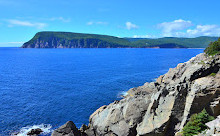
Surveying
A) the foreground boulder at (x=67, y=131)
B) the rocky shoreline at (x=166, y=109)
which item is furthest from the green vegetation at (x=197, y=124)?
the foreground boulder at (x=67, y=131)

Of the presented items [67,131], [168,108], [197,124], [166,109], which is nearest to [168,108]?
[168,108]

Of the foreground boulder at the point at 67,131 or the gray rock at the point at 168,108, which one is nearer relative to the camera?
the gray rock at the point at 168,108

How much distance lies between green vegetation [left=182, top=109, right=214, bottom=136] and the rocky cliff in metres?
1.36

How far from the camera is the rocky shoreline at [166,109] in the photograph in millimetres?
26266

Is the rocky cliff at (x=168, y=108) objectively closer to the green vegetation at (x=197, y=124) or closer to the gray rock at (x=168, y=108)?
the gray rock at (x=168, y=108)

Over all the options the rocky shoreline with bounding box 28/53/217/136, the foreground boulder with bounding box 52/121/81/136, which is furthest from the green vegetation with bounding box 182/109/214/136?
the foreground boulder with bounding box 52/121/81/136

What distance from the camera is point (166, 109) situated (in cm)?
2831

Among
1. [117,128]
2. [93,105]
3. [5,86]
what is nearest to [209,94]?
[117,128]

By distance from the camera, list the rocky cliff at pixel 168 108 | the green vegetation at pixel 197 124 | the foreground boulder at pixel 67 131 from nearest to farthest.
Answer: the green vegetation at pixel 197 124 < the rocky cliff at pixel 168 108 < the foreground boulder at pixel 67 131

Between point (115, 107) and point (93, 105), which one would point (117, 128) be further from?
point (93, 105)

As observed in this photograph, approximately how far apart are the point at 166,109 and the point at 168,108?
370 millimetres

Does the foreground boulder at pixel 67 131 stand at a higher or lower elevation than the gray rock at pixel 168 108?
lower

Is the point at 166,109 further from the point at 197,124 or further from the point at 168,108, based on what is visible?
the point at 197,124

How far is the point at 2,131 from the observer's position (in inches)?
1532
